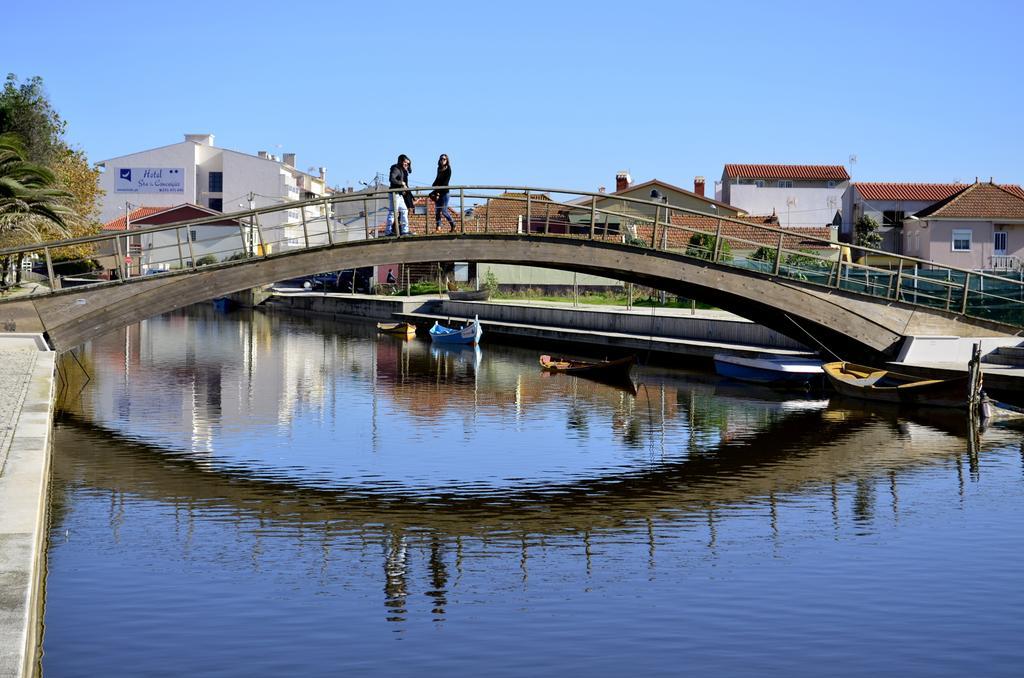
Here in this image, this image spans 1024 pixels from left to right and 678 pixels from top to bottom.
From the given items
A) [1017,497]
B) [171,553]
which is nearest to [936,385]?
[1017,497]

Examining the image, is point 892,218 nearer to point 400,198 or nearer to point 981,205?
point 981,205

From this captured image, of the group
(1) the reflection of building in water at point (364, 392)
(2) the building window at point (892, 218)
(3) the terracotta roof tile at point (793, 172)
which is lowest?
(1) the reflection of building in water at point (364, 392)

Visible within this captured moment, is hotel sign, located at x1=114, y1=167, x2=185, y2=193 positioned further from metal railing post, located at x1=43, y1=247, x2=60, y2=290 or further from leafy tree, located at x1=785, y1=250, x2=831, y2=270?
metal railing post, located at x1=43, y1=247, x2=60, y2=290

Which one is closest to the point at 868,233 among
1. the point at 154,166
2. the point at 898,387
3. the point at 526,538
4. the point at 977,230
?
the point at 977,230

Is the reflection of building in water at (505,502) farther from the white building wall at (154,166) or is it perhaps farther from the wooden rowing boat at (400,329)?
the white building wall at (154,166)

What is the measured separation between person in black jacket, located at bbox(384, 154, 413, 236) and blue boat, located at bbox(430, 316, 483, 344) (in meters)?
20.0

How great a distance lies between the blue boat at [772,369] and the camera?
36.5m

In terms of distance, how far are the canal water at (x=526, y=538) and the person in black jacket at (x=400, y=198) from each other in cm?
458

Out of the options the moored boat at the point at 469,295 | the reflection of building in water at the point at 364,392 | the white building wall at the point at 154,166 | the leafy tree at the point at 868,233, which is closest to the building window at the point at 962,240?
the leafy tree at the point at 868,233

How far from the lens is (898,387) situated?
3155cm

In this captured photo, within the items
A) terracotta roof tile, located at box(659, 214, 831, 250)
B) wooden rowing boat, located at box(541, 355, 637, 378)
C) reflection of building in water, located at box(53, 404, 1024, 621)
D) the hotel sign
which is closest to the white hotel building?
the hotel sign

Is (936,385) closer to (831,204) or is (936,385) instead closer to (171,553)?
(171,553)

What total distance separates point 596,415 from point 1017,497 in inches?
484

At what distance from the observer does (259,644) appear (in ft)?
40.7
